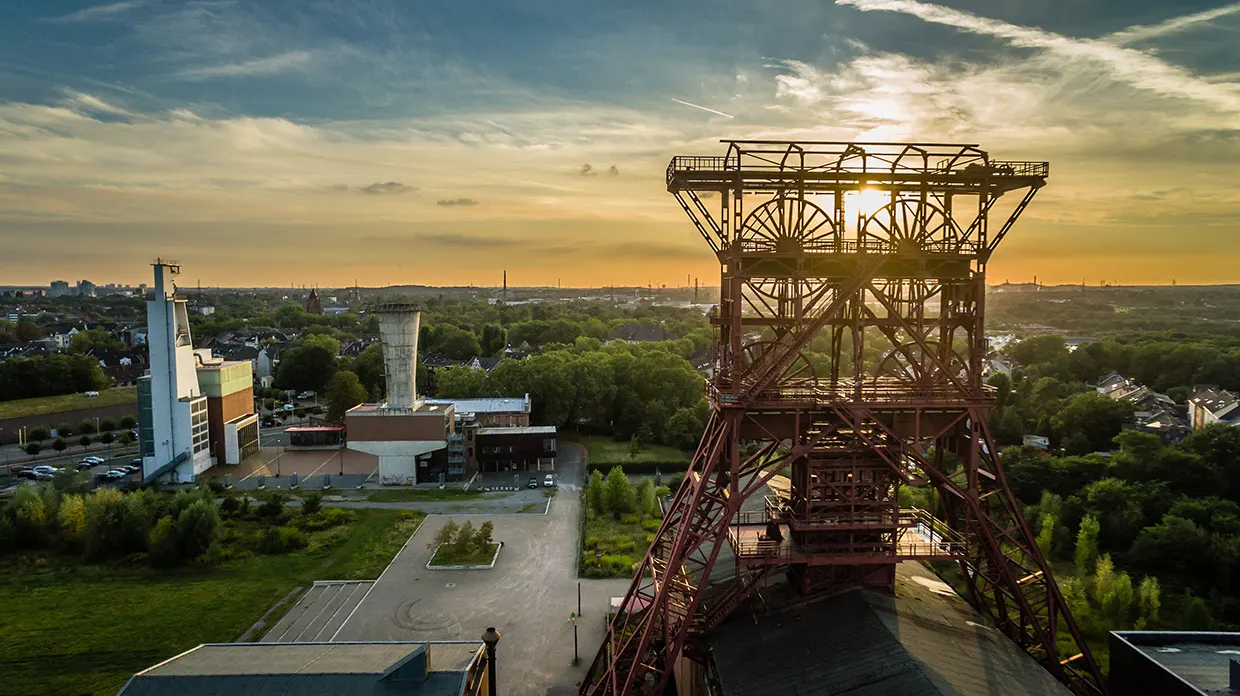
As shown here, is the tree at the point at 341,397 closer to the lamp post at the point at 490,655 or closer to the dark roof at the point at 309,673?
the dark roof at the point at 309,673

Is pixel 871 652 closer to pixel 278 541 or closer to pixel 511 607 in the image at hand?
pixel 511 607

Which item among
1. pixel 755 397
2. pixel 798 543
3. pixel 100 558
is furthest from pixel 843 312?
pixel 100 558

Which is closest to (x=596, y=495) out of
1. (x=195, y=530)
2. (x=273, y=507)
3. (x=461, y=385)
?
(x=273, y=507)

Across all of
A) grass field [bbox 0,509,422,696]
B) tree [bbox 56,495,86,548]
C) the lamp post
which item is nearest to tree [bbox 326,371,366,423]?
tree [bbox 56,495,86,548]

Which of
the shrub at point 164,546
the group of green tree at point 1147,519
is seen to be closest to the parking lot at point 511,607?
the shrub at point 164,546

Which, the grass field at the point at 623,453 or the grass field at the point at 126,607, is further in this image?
the grass field at the point at 623,453

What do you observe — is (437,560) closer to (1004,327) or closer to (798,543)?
(798,543)

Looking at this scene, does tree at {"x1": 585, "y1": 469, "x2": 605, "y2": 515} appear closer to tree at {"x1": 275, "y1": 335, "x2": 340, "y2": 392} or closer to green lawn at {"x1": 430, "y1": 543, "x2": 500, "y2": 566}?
green lawn at {"x1": 430, "y1": 543, "x2": 500, "y2": 566}
